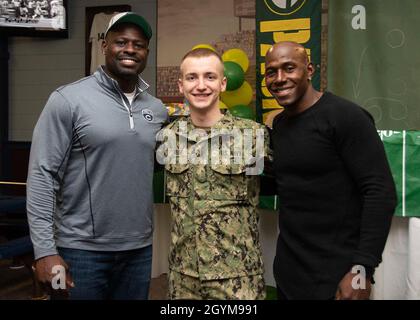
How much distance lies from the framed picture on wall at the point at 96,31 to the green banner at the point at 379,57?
299cm

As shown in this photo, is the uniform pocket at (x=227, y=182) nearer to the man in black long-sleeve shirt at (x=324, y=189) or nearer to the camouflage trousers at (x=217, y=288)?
the man in black long-sleeve shirt at (x=324, y=189)

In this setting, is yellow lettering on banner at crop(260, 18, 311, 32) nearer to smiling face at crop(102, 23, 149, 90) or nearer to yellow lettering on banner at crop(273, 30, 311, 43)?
yellow lettering on banner at crop(273, 30, 311, 43)

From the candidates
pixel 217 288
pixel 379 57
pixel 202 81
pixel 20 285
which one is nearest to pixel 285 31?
pixel 379 57

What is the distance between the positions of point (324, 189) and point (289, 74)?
0.41 meters

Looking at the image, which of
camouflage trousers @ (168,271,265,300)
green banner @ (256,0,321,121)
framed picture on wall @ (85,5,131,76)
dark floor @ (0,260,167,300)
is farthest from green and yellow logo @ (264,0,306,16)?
framed picture on wall @ (85,5,131,76)

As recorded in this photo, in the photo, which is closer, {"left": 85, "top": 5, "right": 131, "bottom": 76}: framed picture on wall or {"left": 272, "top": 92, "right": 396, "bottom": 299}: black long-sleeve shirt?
{"left": 272, "top": 92, "right": 396, "bottom": 299}: black long-sleeve shirt

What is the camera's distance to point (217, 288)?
5.05ft

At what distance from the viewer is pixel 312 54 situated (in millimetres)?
3035

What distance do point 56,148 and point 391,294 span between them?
2343 mm

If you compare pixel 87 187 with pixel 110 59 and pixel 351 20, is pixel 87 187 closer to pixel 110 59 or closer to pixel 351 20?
pixel 110 59

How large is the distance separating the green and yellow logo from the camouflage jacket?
1670mm

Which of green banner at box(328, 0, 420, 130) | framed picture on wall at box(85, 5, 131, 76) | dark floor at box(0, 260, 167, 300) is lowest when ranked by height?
dark floor at box(0, 260, 167, 300)

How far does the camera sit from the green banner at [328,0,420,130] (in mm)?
2914

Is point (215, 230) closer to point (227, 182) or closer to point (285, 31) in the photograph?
point (227, 182)
